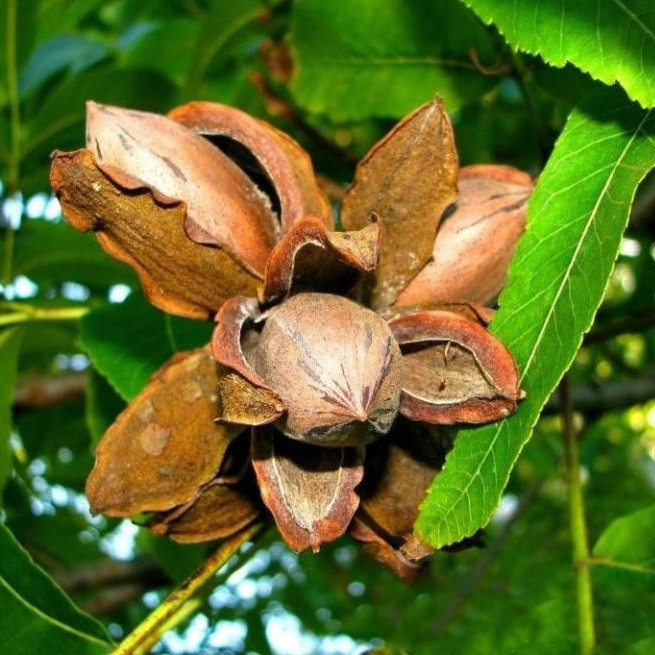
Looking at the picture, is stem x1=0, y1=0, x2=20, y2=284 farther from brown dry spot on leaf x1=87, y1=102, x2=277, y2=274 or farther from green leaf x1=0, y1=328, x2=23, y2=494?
brown dry spot on leaf x1=87, y1=102, x2=277, y2=274

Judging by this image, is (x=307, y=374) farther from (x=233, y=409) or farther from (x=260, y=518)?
(x=260, y=518)

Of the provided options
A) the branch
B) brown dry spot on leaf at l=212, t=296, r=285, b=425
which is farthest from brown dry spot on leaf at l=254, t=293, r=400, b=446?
the branch

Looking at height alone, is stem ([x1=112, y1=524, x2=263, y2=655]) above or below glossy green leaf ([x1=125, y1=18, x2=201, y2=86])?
below

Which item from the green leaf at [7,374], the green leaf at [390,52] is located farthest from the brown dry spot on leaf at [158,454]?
the green leaf at [390,52]

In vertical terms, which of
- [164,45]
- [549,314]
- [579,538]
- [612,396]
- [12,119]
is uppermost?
[549,314]

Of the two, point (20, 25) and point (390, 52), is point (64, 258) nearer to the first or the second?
point (20, 25)

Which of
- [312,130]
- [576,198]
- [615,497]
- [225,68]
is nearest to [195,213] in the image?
[576,198]

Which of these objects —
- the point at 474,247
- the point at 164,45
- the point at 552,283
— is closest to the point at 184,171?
the point at 474,247
